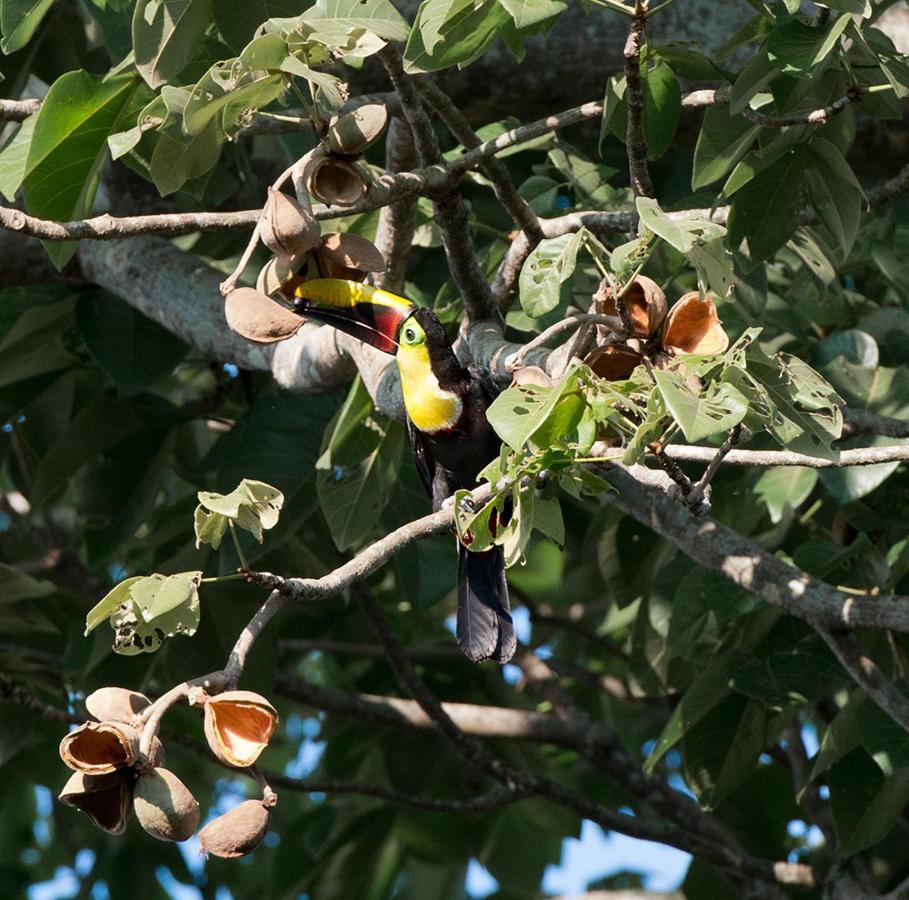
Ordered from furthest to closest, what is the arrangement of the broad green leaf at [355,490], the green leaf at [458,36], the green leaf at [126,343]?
the green leaf at [126,343] → the broad green leaf at [355,490] → the green leaf at [458,36]

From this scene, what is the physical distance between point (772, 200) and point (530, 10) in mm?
639

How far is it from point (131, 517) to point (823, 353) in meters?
1.63

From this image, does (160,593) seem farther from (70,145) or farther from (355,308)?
(70,145)

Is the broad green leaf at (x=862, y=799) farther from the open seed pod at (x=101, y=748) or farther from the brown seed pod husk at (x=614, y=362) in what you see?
the open seed pod at (x=101, y=748)

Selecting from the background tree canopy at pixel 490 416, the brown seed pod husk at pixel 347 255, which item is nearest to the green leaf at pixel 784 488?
the background tree canopy at pixel 490 416

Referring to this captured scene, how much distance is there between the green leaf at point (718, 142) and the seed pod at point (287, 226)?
2.54ft

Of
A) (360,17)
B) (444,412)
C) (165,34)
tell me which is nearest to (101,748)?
(360,17)

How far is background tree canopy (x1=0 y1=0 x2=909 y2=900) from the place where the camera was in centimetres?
165

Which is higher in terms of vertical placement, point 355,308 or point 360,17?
point 360,17

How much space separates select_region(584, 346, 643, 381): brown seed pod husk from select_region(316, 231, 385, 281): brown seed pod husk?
1.09 feet

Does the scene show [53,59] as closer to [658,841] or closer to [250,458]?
[250,458]

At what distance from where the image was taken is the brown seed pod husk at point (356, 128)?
1703 mm

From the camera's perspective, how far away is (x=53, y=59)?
3219 mm

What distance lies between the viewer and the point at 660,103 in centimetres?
213
